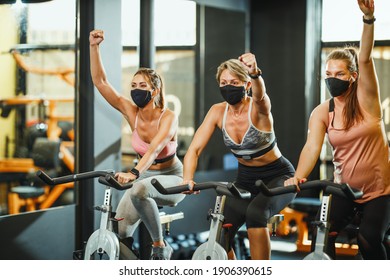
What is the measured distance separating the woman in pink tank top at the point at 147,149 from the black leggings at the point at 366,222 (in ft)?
3.28

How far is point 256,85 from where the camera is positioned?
341 centimetres

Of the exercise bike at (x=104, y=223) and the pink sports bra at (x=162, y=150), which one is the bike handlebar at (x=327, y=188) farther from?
the pink sports bra at (x=162, y=150)

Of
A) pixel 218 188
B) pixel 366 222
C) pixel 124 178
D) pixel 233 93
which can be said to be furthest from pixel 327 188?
pixel 124 178

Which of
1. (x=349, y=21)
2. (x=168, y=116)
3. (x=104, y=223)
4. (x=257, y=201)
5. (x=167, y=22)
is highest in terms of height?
(x=167, y=22)

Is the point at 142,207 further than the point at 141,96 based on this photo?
No

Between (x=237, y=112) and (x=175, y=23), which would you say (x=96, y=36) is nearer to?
(x=237, y=112)

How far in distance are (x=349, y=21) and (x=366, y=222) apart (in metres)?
1.58

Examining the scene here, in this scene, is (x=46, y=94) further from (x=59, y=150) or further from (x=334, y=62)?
(x=334, y=62)

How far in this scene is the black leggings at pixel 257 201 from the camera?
11.5ft

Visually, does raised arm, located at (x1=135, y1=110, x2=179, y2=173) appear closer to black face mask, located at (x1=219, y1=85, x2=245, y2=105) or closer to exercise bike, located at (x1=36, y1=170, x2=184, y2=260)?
exercise bike, located at (x1=36, y1=170, x2=184, y2=260)

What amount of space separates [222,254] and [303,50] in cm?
237

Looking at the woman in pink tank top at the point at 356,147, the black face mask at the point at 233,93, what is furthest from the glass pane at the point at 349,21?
the black face mask at the point at 233,93
